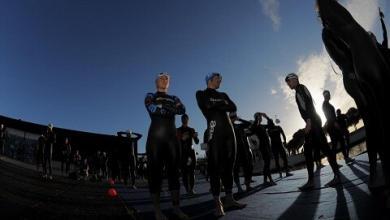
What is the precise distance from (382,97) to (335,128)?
832cm

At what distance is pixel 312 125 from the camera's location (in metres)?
6.05

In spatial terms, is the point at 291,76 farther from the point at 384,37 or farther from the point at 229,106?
the point at 384,37

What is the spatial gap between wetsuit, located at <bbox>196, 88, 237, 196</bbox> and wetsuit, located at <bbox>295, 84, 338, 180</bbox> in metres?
1.86

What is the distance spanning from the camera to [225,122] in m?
4.82

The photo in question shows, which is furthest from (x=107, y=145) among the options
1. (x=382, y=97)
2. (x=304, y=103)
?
(x=382, y=97)

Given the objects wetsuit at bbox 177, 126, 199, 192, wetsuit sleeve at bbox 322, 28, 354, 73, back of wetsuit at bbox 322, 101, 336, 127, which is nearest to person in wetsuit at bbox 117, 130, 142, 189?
wetsuit at bbox 177, 126, 199, 192

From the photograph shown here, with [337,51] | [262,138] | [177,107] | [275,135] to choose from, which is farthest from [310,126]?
[275,135]

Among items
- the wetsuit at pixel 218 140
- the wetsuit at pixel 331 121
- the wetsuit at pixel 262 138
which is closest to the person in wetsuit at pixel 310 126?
the wetsuit at pixel 218 140

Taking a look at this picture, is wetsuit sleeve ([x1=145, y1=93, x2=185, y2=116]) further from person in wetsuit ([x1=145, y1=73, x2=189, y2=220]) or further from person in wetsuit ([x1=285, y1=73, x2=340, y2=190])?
person in wetsuit ([x1=285, y1=73, x2=340, y2=190])

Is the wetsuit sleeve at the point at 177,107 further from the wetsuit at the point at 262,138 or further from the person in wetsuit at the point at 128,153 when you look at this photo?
the person in wetsuit at the point at 128,153

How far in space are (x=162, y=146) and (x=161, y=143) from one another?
43mm

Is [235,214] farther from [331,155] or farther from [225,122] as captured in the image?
[331,155]

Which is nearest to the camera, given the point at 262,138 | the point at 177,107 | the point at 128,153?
the point at 177,107

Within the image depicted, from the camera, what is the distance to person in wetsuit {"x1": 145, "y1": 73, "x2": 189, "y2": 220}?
4.46m
